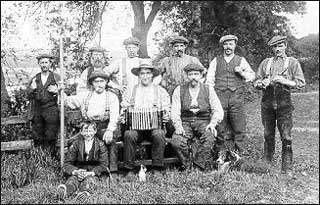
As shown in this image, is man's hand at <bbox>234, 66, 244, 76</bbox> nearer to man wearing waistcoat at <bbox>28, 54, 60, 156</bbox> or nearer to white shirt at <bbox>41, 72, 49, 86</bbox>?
man wearing waistcoat at <bbox>28, 54, 60, 156</bbox>

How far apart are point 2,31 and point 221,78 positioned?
6.59 meters

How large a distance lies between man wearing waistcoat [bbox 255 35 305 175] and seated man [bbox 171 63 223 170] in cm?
77

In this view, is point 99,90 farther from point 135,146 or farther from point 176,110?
point 176,110

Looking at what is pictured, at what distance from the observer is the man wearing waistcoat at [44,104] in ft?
21.0

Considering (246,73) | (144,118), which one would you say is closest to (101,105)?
(144,118)

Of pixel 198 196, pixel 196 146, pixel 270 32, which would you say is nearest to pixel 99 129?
pixel 196 146

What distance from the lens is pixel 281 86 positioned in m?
6.20

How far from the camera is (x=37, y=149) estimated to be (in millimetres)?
6395

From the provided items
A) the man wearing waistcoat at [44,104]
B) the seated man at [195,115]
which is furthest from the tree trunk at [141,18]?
the seated man at [195,115]

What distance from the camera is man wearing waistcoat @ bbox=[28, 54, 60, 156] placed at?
639cm

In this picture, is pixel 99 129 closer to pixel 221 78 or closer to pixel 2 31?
pixel 221 78

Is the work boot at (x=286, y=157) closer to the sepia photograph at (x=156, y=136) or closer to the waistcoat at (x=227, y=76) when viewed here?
the sepia photograph at (x=156, y=136)

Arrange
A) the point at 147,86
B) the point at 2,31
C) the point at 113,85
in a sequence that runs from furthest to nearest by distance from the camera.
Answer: the point at 2,31 < the point at 113,85 < the point at 147,86

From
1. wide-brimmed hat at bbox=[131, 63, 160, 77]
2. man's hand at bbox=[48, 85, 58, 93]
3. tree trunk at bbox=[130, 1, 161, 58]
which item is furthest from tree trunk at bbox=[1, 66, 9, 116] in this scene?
tree trunk at bbox=[130, 1, 161, 58]
